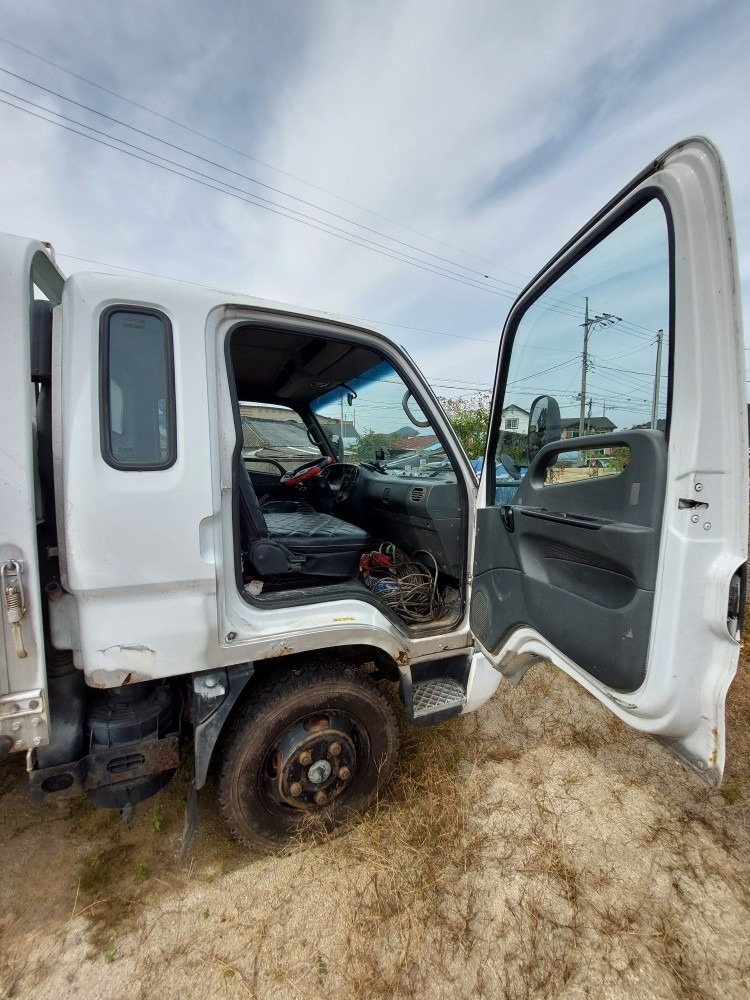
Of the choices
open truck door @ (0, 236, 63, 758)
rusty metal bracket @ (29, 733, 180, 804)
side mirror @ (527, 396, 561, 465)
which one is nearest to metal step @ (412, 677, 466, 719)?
rusty metal bracket @ (29, 733, 180, 804)

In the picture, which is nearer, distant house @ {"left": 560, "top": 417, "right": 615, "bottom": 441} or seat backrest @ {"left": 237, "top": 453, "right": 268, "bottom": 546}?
distant house @ {"left": 560, "top": 417, "right": 615, "bottom": 441}

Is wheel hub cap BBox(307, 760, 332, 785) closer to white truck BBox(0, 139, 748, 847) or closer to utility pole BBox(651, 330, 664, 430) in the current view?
white truck BBox(0, 139, 748, 847)

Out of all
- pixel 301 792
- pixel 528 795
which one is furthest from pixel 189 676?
pixel 528 795

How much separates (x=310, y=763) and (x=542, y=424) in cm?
167

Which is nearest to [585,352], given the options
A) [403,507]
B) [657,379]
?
[657,379]

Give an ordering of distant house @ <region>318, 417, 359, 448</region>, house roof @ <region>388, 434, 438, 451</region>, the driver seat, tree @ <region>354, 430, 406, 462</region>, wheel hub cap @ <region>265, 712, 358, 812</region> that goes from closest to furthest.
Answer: wheel hub cap @ <region>265, 712, 358, 812</region>
the driver seat
house roof @ <region>388, 434, 438, 451</region>
tree @ <region>354, 430, 406, 462</region>
distant house @ <region>318, 417, 359, 448</region>

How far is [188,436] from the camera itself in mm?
1448

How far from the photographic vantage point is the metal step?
77.2 inches

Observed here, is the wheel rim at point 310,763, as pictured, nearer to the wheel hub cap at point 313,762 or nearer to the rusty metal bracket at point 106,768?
the wheel hub cap at point 313,762

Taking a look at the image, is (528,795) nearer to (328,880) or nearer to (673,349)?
(328,880)

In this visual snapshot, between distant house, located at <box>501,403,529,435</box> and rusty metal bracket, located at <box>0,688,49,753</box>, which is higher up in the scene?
distant house, located at <box>501,403,529,435</box>

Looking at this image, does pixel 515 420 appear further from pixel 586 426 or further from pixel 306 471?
pixel 306 471

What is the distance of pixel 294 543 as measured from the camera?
7.08 feet

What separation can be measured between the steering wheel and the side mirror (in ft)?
5.56
